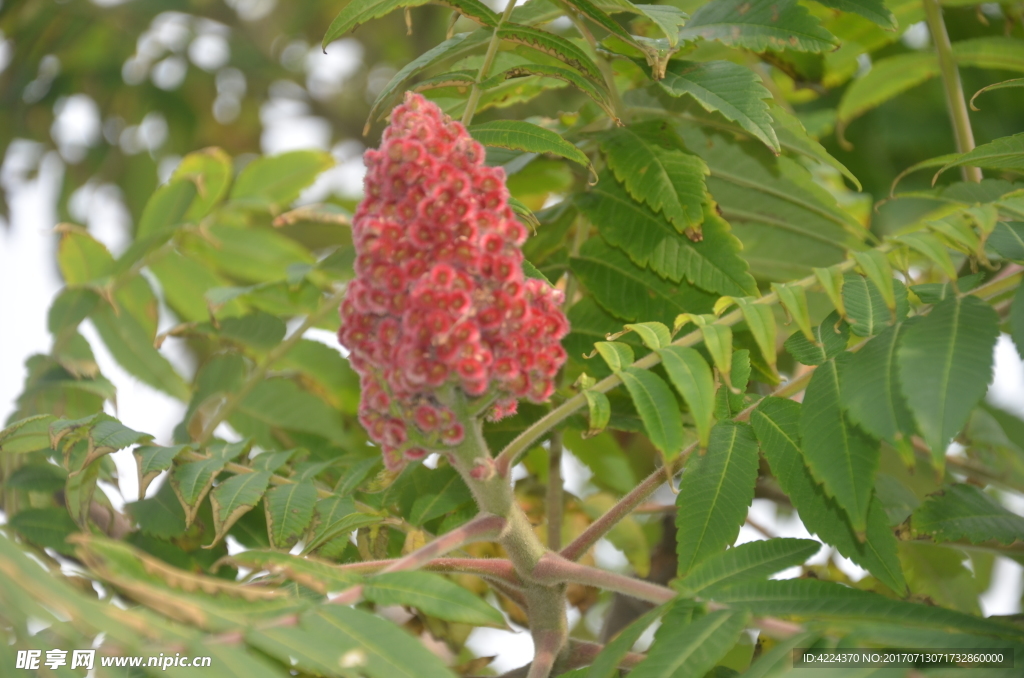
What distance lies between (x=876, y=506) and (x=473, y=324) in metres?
0.69

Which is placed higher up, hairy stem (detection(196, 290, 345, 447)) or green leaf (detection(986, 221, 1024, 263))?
green leaf (detection(986, 221, 1024, 263))

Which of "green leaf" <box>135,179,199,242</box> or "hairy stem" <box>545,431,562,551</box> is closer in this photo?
"hairy stem" <box>545,431,562,551</box>

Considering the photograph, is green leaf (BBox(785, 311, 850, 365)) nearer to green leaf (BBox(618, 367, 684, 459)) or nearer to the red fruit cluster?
green leaf (BBox(618, 367, 684, 459))

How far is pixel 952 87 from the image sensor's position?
197 cm

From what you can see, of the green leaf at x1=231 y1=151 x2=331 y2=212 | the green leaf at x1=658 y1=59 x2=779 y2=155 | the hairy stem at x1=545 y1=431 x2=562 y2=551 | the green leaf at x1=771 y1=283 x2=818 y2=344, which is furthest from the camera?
the green leaf at x1=231 y1=151 x2=331 y2=212

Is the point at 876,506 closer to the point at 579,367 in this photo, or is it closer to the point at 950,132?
the point at 579,367

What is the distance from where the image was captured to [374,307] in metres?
1.25

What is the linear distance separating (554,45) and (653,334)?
550mm

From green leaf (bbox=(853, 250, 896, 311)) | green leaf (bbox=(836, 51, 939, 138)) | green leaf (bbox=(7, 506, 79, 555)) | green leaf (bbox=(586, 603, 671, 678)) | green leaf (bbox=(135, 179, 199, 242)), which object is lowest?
green leaf (bbox=(7, 506, 79, 555))

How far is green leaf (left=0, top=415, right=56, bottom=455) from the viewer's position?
1.54m

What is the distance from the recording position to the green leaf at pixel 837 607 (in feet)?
3.62

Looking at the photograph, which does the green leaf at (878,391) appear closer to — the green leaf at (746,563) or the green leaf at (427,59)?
the green leaf at (746,563)

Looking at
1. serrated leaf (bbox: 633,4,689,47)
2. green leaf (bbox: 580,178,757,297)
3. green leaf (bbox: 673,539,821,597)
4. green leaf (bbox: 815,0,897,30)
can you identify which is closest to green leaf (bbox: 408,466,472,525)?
green leaf (bbox: 580,178,757,297)

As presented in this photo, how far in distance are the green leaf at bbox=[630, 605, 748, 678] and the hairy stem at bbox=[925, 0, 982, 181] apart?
130 cm
